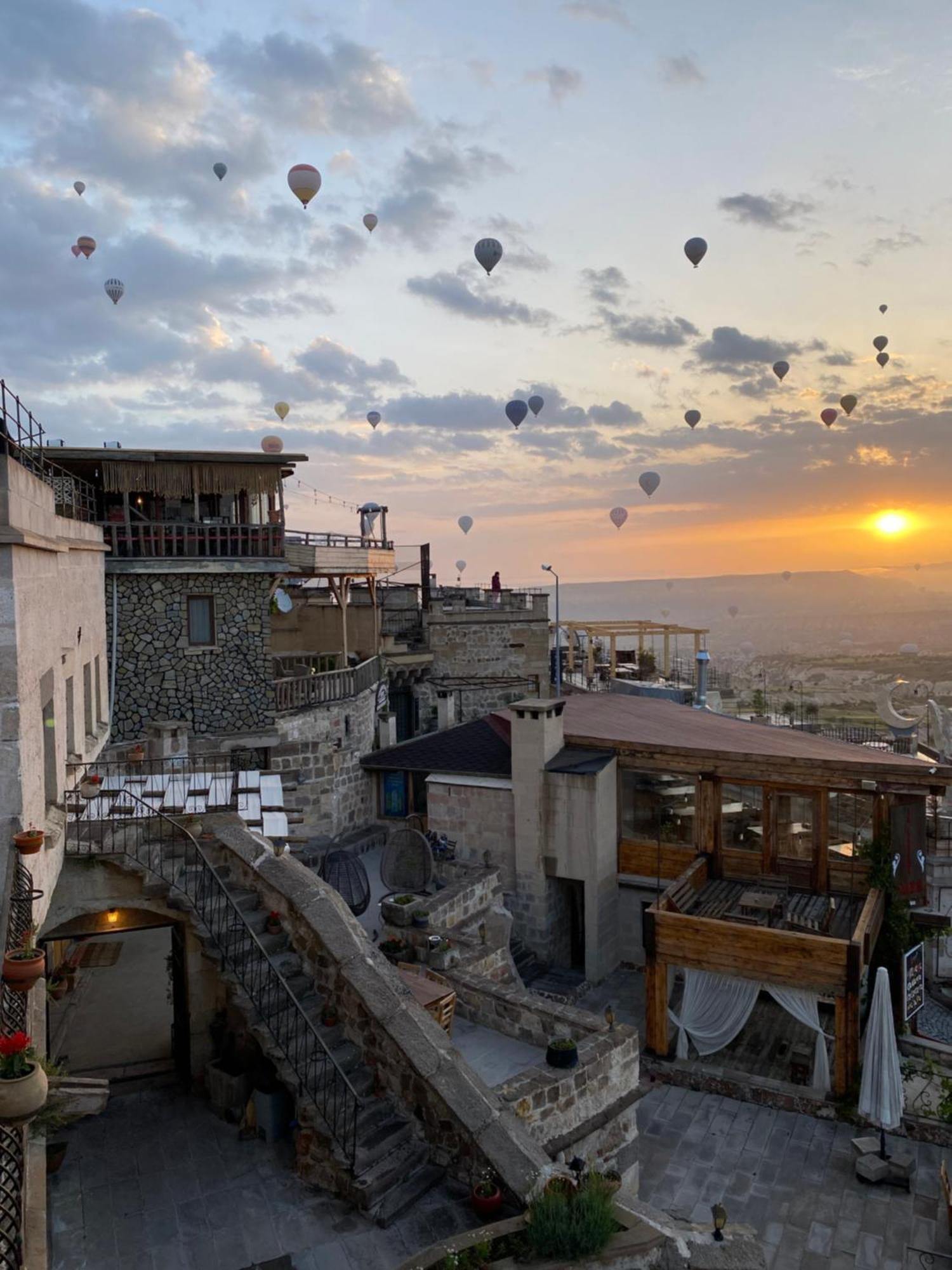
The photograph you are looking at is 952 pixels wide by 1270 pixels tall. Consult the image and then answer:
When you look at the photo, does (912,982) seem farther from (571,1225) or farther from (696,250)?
(696,250)

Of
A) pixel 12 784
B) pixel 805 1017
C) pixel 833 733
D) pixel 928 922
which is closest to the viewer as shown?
pixel 12 784

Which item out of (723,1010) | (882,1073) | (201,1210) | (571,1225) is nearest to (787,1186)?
(882,1073)

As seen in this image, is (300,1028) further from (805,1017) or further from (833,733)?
(833,733)

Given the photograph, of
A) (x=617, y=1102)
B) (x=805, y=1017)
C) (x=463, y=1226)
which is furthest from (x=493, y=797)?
(x=463, y=1226)

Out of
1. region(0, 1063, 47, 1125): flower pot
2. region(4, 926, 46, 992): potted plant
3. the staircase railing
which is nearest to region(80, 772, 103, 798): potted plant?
the staircase railing

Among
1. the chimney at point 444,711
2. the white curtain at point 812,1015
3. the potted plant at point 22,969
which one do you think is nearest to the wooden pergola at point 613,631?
the chimney at point 444,711

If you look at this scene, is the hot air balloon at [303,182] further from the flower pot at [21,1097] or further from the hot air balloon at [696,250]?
the flower pot at [21,1097]
